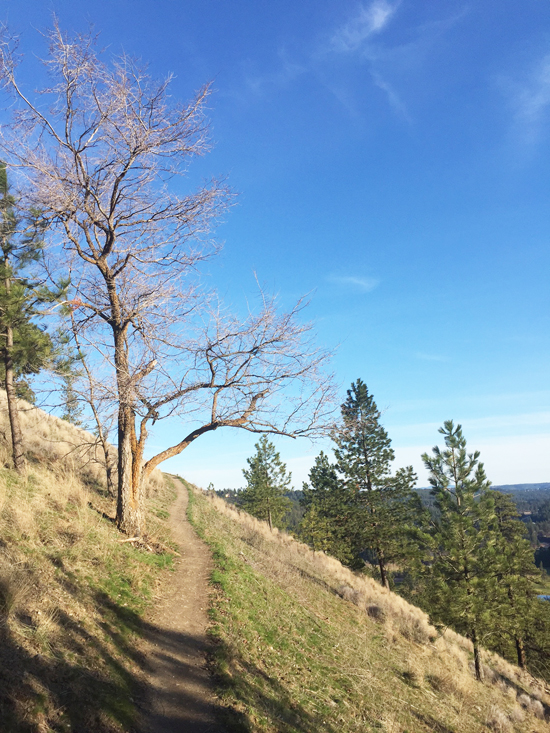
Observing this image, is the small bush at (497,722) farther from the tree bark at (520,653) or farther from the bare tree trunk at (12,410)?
the tree bark at (520,653)

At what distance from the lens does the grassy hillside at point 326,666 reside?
19.7ft

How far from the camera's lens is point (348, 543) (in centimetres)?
2905

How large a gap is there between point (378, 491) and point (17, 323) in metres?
24.4

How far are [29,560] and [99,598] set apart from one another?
1192 millimetres

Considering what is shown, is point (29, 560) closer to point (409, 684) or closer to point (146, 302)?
point (146, 302)

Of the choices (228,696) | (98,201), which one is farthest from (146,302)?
(228,696)

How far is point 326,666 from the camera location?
7938 millimetres

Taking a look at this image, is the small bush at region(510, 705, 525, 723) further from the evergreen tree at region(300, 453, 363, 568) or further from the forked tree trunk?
the evergreen tree at region(300, 453, 363, 568)

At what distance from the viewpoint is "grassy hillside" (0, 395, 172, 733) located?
379 cm

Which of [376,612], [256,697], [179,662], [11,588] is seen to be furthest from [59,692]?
[376,612]

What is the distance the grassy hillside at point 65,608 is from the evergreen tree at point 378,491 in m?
Answer: 20.6

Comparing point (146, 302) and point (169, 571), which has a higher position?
point (146, 302)

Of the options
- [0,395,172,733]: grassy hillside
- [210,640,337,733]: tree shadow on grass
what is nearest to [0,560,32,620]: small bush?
[0,395,172,733]: grassy hillside

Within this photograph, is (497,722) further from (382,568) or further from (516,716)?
(382,568)
